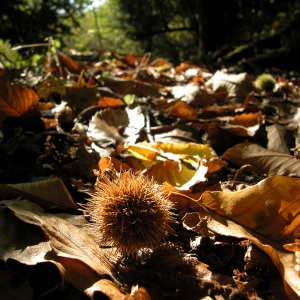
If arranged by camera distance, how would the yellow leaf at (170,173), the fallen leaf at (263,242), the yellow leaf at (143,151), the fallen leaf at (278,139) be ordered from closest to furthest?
1. the fallen leaf at (263,242)
2. the yellow leaf at (170,173)
3. the yellow leaf at (143,151)
4. the fallen leaf at (278,139)

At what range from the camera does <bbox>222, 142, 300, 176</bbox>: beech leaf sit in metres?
1.46

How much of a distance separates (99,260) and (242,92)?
6.50ft

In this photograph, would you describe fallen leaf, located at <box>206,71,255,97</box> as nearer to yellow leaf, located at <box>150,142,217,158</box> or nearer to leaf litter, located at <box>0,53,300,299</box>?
leaf litter, located at <box>0,53,300,299</box>

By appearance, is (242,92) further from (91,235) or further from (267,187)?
(91,235)

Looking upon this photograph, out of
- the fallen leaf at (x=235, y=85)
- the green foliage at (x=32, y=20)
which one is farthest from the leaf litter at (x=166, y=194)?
the green foliage at (x=32, y=20)

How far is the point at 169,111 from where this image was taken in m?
2.28

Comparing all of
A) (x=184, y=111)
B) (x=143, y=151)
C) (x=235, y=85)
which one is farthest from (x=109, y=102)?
(x=235, y=85)

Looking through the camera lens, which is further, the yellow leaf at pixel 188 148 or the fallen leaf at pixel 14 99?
the fallen leaf at pixel 14 99

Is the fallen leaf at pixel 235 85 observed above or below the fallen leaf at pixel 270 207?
below

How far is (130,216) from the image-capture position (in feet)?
3.28

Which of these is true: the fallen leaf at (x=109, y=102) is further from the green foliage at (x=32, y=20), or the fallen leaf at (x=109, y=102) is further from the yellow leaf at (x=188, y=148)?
the green foliage at (x=32, y=20)

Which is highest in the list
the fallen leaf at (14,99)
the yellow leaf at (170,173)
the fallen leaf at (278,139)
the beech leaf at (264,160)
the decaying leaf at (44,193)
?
the fallen leaf at (14,99)

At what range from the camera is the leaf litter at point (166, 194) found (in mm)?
905

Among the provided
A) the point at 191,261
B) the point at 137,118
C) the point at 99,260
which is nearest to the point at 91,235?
the point at 99,260
